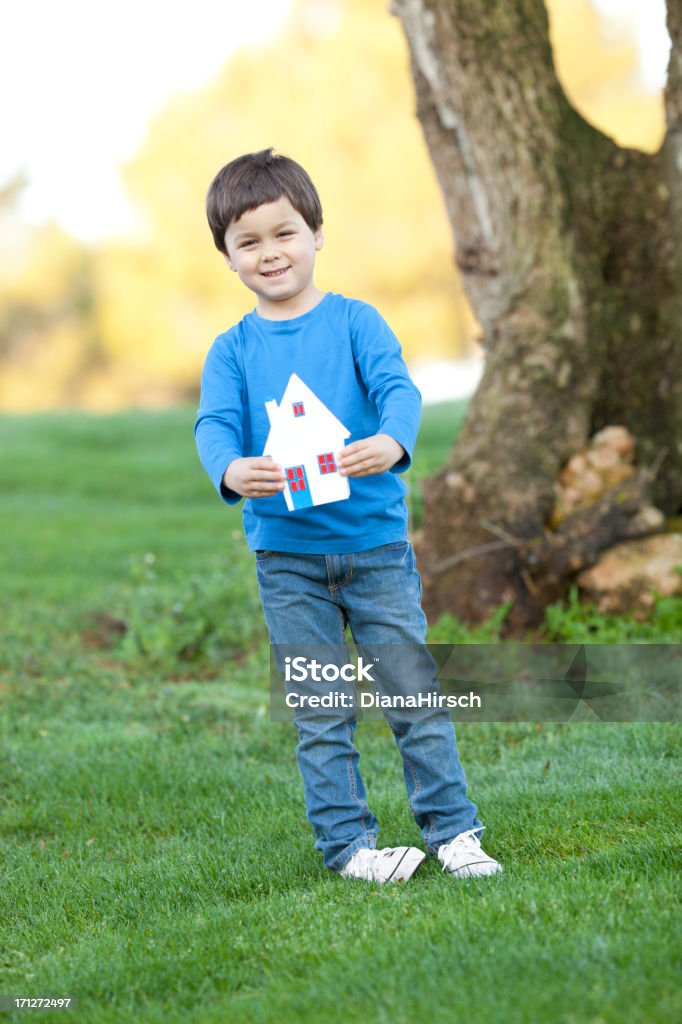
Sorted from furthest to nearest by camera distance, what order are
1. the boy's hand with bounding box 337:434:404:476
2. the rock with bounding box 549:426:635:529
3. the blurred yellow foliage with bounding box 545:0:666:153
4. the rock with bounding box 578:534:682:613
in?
the blurred yellow foliage with bounding box 545:0:666:153 → the rock with bounding box 549:426:635:529 → the rock with bounding box 578:534:682:613 → the boy's hand with bounding box 337:434:404:476

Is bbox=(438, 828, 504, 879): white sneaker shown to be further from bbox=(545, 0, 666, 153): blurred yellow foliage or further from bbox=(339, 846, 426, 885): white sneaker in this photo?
bbox=(545, 0, 666, 153): blurred yellow foliage

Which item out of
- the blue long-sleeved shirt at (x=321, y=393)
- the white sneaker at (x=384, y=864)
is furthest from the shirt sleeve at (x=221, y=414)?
the white sneaker at (x=384, y=864)

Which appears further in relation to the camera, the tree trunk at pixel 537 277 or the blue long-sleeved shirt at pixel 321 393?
the tree trunk at pixel 537 277

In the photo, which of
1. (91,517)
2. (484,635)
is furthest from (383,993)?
(91,517)

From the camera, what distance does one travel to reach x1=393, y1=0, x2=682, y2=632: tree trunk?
578 cm

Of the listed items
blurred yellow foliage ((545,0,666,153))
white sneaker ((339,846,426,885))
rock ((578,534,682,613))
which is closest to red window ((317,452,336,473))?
white sneaker ((339,846,426,885))

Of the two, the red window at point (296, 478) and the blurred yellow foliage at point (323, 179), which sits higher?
the blurred yellow foliage at point (323, 179)

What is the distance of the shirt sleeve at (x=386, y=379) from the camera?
Answer: 9.93 feet

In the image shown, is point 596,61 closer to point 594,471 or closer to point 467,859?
point 594,471

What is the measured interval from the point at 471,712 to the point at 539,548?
102 centimetres

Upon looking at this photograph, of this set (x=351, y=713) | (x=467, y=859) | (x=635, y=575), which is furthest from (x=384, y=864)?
(x=635, y=575)

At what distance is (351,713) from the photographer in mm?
3309

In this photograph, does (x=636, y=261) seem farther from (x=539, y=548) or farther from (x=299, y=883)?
(x=299, y=883)

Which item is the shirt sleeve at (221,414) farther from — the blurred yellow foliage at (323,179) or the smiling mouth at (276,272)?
the blurred yellow foliage at (323,179)
